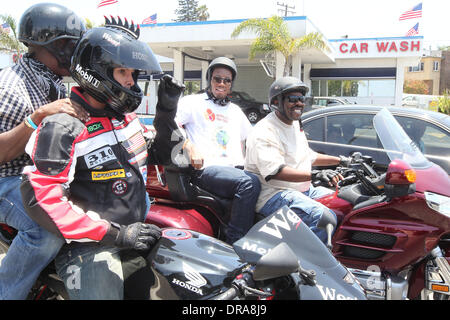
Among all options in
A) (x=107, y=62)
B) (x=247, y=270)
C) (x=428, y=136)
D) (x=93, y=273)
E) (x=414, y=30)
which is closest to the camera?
(x=247, y=270)

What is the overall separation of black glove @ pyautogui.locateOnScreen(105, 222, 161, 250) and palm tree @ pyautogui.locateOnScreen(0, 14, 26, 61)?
2469 cm

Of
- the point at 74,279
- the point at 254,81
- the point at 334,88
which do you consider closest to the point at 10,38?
the point at 254,81

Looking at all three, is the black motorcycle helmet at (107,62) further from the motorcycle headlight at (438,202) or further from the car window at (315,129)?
the car window at (315,129)

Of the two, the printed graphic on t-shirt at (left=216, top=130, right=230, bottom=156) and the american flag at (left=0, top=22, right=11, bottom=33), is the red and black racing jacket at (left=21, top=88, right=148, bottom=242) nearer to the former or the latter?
the printed graphic on t-shirt at (left=216, top=130, right=230, bottom=156)

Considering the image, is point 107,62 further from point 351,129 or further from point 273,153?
point 351,129

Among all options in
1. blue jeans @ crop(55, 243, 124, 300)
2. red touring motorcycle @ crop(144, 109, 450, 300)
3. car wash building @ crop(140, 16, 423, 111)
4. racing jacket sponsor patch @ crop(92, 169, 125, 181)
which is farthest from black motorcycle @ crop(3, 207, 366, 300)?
car wash building @ crop(140, 16, 423, 111)

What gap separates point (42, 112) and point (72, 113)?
0.19 m

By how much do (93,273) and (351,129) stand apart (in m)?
3.48

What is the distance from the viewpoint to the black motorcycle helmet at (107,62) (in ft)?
5.99

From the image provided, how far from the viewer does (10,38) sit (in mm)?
23406

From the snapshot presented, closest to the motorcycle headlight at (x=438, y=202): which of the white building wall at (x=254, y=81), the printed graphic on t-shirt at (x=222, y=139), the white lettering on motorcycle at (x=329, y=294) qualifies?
the white lettering on motorcycle at (x=329, y=294)
